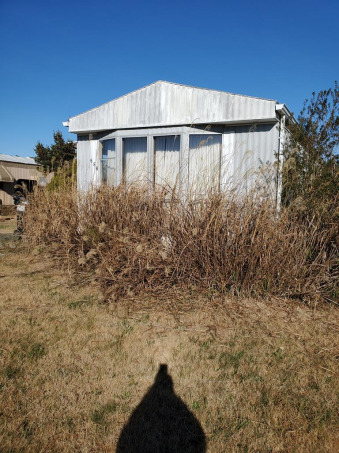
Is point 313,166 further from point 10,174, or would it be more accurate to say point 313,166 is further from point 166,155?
point 10,174

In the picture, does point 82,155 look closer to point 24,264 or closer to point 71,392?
point 24,264

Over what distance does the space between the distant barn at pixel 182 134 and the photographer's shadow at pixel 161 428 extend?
141 inches

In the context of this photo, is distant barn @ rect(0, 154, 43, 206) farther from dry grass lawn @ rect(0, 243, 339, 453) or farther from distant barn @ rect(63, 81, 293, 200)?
dry grass lawn @ rect(0, 243, 339, 453)

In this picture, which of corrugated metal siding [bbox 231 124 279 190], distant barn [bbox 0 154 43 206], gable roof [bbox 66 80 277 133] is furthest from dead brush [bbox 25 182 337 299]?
distant barn [bbox 0 154 43 206]

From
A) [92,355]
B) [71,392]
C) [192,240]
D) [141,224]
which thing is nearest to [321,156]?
[192,240]

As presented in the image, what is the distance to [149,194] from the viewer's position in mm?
4992

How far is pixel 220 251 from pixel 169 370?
1799 millimetres

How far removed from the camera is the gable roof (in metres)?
5.91

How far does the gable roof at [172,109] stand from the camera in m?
5.91

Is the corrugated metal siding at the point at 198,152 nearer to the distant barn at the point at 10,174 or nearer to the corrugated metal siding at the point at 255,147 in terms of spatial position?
the corrugated metal siding at the point at 255,147

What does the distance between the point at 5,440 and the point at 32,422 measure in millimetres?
180

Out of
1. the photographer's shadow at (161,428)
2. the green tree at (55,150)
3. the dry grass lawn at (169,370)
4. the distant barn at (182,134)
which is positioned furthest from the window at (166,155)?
the green tree at (55,150)

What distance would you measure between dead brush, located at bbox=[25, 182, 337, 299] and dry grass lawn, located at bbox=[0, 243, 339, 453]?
260 millimetres

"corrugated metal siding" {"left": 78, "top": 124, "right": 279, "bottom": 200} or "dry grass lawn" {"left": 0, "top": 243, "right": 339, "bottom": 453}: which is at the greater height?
"corrugated metal siding" {"left": 78, "top": 124, "right": 279, "bottom": 200}
